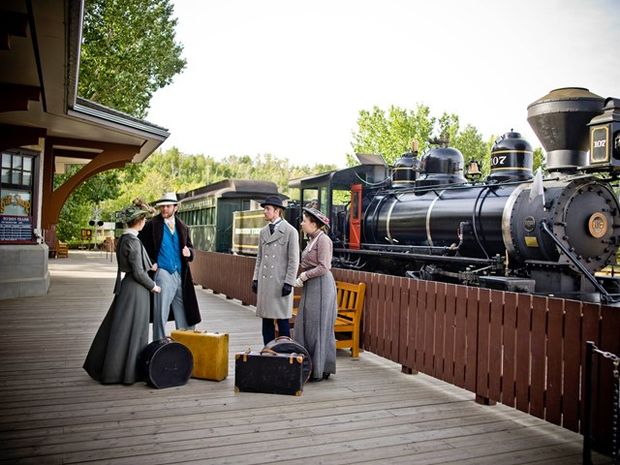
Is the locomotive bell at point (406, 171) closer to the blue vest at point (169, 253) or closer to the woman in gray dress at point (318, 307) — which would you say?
the woman in gray dress at point (318, 307)

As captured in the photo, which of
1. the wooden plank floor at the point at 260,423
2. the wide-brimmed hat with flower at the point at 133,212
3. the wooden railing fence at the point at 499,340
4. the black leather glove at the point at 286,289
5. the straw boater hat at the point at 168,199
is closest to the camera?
the wooden plank floor at the point at 260,423

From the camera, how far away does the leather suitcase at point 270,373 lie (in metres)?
4.95

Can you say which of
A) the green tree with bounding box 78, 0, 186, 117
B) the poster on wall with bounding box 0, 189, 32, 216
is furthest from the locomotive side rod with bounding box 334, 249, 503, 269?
the green tree with bounding box 78, 0, 186, 117

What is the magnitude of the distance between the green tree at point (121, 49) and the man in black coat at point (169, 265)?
1631 cm

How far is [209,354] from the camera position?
5.38 m

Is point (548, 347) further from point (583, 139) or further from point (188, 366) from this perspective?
point (583, 139)

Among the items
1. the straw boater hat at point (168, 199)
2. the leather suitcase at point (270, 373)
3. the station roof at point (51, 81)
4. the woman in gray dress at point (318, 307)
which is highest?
the station roof at point (51, 81)

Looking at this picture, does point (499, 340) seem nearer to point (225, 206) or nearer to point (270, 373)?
point (270, 373)

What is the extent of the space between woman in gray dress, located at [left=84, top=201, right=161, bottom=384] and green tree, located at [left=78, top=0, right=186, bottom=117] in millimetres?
16925

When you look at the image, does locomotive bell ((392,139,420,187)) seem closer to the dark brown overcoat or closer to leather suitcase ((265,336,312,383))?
the dark brown overcoat

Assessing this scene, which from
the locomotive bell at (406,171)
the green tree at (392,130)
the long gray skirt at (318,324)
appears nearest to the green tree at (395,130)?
the green tree at (392,130)

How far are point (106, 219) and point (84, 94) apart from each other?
28.4 metres

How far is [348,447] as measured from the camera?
3797 millimetres

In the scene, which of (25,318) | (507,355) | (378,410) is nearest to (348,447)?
(378,410)
